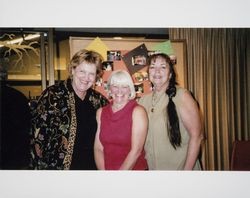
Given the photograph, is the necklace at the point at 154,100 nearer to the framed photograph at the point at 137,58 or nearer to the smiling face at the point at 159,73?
the smiling face at the point at 159,73

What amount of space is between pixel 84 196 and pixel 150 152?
61cm

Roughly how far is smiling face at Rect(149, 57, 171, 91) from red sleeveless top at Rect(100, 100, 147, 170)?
23cm

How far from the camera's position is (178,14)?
92.4 inches

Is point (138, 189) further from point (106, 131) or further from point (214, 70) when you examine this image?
point (214, 70)

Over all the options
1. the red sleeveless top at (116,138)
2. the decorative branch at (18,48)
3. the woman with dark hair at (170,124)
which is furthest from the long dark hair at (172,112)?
the decorative branch at (18,48)

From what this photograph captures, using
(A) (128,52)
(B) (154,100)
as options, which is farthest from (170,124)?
(A) (128,52)

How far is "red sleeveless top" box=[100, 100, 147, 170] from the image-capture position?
2.36 meters

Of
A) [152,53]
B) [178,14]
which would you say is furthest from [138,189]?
[178,14]

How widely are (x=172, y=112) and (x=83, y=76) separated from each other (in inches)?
29.2

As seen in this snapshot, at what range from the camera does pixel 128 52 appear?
7.73ft

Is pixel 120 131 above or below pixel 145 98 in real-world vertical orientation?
below

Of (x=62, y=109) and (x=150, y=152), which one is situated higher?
(x=62, y=109)

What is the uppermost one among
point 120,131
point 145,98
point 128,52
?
point 128,52

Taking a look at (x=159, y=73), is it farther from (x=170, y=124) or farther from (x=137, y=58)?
(x=170, y=124)
